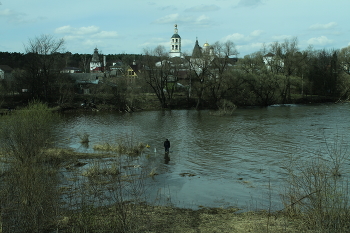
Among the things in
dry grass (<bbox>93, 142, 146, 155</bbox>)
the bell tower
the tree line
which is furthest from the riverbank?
the bell tower

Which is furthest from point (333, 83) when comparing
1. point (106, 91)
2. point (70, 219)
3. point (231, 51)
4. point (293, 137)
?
point (70, 219)

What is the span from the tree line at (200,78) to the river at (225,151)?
58.1 feet

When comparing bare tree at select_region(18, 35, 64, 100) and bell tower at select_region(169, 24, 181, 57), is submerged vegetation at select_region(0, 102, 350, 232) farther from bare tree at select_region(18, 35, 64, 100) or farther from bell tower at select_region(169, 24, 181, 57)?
bell tower at select_region(169, 24, 181, 57)

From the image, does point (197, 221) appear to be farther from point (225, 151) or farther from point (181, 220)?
point (225, 151)

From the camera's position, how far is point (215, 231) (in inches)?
409

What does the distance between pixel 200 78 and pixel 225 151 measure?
37585mm

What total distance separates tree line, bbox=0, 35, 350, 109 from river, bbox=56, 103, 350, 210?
1769 cm

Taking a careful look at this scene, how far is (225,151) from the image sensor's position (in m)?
25.4

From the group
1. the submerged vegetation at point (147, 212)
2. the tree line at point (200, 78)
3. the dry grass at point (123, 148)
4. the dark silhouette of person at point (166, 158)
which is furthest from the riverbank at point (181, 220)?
the tree line at point (200, 78)

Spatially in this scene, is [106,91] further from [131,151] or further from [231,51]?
[131,151]

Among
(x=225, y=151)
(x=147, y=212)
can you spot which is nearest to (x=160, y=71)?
(x=225, y=151)

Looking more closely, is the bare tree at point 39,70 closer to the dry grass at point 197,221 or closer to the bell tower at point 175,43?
the dry grass at point 197,221

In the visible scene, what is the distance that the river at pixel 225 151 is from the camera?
15109 millimetres

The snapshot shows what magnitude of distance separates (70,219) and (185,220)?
3484 mm
